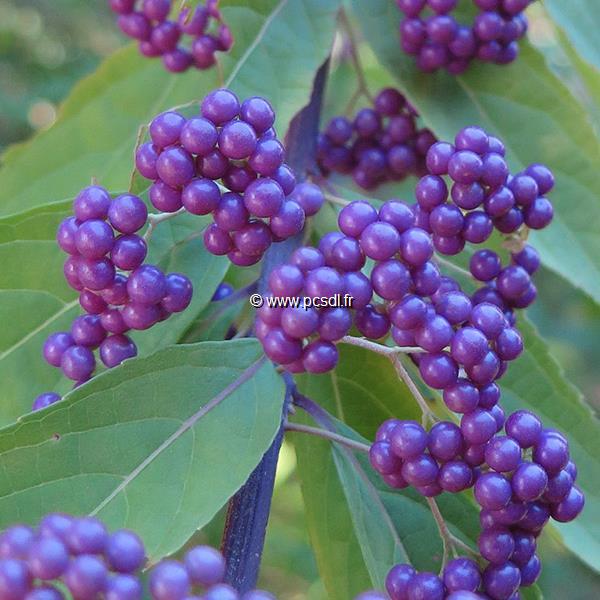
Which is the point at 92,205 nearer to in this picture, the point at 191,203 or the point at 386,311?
the point at 191,203

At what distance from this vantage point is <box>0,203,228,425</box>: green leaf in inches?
52.6

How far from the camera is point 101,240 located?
3.54ft

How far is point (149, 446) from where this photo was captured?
43.5 inches

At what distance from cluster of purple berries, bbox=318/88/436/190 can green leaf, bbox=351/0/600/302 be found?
0.27ft

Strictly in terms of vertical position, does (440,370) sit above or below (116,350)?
above

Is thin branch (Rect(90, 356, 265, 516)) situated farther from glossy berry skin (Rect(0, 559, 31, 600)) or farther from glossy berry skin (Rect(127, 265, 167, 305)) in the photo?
glossy berry skin (Rect(0, 559, 31, 600))

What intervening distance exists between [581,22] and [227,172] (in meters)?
0.82

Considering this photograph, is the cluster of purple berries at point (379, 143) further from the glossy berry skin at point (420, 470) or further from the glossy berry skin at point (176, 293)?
the glossy berry skin at point (420, 470)

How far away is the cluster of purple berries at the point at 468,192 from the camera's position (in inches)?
46.7

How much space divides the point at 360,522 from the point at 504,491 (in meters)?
0.27

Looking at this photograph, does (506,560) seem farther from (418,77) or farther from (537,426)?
(418,77)

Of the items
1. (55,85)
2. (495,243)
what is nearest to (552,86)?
(495,243)

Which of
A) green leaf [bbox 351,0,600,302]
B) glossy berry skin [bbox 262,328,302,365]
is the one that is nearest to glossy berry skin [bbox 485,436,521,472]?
glossy berry skin [bbox 262,328,302,365]

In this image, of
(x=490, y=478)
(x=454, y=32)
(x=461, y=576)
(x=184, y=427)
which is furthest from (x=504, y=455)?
(x=454, y=32)
